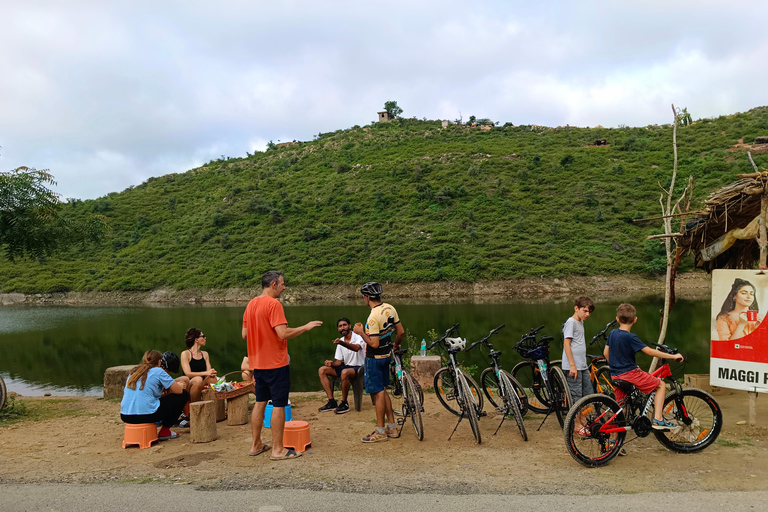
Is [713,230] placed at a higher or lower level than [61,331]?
higher

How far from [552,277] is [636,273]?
18.0 ft

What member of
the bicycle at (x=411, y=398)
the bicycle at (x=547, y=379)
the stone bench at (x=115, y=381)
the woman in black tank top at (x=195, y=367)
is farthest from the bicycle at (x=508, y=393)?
the stone bench at (x=115, y=381)

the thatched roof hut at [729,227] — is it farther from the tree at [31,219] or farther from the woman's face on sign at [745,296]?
the tree at [31,219]

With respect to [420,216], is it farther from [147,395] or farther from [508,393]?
[147,395]

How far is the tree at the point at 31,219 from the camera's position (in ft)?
27.2

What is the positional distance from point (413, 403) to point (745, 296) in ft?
12.2

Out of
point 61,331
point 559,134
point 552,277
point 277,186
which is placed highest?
point 559,134

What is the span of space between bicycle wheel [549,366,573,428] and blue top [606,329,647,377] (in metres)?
0.84

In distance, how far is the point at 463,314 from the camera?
25.0 meters

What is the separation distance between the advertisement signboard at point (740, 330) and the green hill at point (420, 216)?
3102 cm

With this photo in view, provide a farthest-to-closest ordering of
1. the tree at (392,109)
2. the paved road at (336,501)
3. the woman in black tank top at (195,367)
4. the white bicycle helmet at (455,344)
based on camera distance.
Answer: the tree at (392,109), the woman in black tank top at (195,367), the white bicycle helmet at (455,344), the paved road at (336,501)

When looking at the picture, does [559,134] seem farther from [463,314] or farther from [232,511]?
[232,511]

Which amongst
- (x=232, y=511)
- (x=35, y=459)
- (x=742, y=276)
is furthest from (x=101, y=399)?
(x=742, y=276)

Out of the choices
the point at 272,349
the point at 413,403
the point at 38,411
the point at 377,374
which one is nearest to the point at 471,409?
the point at 413,403
